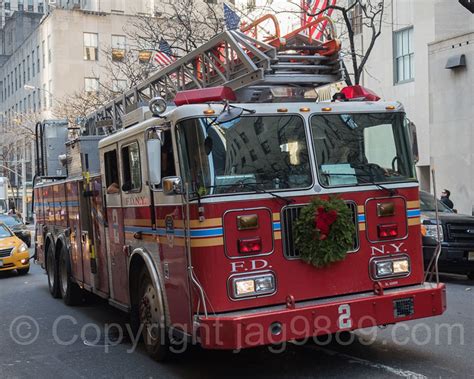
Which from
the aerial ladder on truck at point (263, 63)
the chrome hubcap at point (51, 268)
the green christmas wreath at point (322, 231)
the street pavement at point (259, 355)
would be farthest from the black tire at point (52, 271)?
the green christmas wreath at point (322, 231)

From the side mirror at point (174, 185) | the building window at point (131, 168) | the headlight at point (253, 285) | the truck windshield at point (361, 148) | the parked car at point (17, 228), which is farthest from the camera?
the parked car at point (17, 228)

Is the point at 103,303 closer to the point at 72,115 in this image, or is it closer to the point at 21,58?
the point at 72,115

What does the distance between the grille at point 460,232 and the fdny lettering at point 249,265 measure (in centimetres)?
719

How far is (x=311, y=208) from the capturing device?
617 cm

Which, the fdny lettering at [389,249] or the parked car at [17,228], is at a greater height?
the fdny lettering at [389,249]

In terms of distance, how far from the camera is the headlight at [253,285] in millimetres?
5938

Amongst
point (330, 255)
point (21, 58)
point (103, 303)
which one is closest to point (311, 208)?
point (330, 255)

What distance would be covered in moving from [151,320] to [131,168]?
5.80ft

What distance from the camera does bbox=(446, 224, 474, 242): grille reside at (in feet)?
40.0

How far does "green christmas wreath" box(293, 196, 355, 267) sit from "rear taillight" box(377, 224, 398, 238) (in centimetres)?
45

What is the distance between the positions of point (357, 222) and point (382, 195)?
1.29 ft

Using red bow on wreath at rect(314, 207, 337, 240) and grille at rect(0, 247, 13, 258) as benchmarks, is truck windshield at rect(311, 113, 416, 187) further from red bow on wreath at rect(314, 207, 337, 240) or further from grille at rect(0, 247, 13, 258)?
grille at rect(0, 247, 13, 258)

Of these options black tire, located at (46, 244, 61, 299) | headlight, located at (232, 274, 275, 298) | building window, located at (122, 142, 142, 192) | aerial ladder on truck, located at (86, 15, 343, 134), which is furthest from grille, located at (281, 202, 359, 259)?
black tire, located at (46, 244, 61, 299)

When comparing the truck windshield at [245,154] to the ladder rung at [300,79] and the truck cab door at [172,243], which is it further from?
the ladder rung at [300,79]
